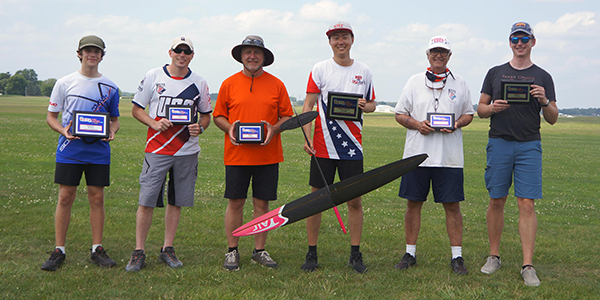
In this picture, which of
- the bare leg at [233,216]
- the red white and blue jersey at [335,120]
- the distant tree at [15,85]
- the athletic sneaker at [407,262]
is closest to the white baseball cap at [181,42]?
the red white and blue jersey at [335,120]

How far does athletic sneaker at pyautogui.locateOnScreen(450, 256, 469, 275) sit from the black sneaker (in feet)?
5.18

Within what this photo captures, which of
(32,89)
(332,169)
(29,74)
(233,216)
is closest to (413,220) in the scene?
(332,169)

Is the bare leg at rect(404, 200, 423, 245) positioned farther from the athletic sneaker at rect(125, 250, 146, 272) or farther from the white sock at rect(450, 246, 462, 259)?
the athletic sneaker at rect(125, 250, 146, 272)

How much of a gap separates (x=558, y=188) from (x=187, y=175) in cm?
1193

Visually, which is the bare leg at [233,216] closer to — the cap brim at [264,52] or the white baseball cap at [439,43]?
the cap brim at [264,52]

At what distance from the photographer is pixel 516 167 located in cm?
495

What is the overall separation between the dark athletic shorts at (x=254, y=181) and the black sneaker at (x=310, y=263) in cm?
83

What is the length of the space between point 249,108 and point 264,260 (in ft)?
5.86

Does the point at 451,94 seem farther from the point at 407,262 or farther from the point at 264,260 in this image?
the point at 264,260

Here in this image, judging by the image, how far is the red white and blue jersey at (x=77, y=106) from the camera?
189 inches

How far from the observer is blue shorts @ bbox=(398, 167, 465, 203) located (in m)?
4.93

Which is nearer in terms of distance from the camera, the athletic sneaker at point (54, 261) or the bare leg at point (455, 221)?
the athletic sneaker at point (54, 261)

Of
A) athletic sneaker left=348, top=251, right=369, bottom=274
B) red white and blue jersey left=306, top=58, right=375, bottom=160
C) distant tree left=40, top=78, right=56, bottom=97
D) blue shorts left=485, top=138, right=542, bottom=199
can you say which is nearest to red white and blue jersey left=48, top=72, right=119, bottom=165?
red white and blue jersey left=306, top=58, right=375, bottom=160

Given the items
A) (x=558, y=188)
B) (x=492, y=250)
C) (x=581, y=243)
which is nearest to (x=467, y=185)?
(x=558, y=188)
